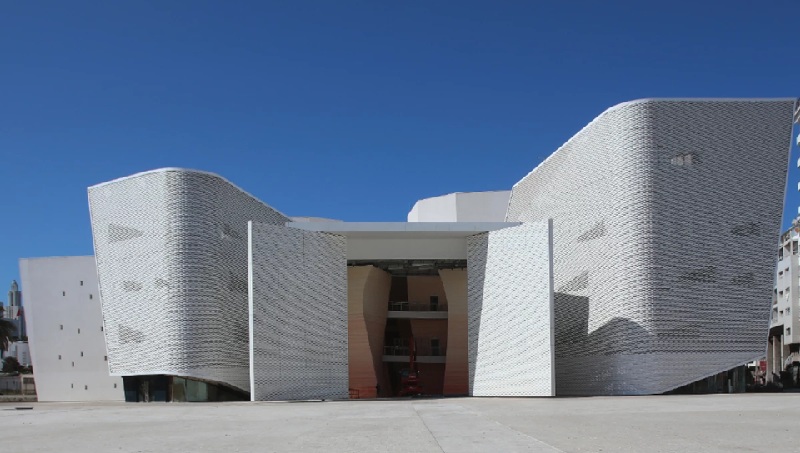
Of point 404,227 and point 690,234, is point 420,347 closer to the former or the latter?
point 404,227

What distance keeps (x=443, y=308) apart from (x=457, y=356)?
4377 mm

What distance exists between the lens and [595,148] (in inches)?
1238

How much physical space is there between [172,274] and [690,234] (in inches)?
748

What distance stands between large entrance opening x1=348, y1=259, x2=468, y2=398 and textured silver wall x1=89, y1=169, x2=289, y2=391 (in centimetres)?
603

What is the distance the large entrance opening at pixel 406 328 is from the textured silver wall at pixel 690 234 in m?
8.11

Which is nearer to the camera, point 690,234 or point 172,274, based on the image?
point 690,234

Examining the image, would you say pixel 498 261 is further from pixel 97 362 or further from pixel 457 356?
pixel 97 362

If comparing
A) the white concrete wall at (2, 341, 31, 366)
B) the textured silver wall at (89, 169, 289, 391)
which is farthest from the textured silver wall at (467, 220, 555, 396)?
the white concrete wall at (2, 341, 31, 366)

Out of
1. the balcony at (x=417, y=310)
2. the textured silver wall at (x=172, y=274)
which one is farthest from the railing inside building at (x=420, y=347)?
the textured silver wall at (x=172, y=274)

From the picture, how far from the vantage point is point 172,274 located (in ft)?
101

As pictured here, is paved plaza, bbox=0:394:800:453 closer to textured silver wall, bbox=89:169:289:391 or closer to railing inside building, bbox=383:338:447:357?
textured silver wall, bbox=89:169:289:391

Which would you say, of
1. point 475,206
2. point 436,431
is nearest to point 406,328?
point 475,206

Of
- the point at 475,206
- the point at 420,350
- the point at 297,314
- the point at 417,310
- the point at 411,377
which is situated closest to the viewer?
the point at 297,314

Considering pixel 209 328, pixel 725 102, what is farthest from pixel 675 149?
pixel 209 328
